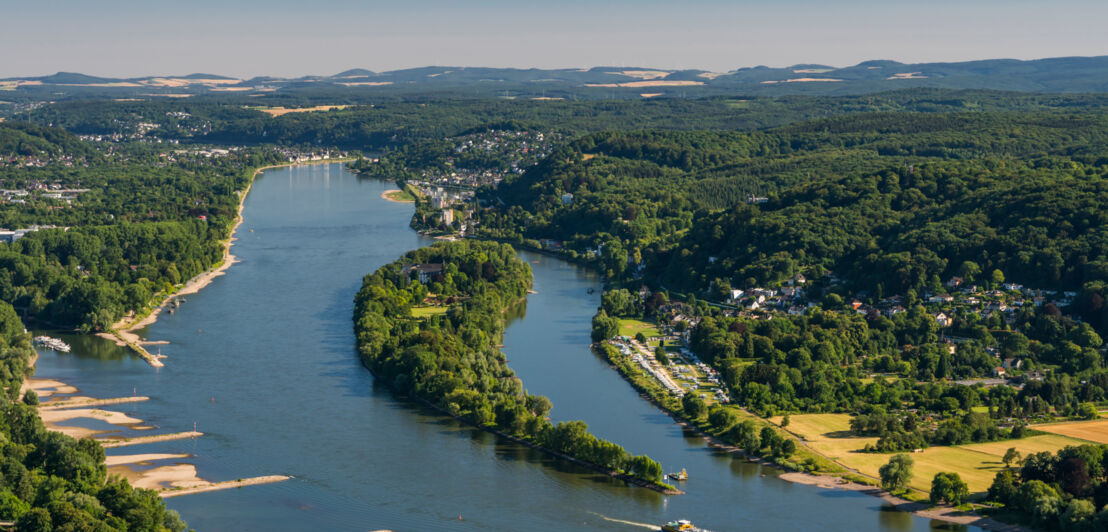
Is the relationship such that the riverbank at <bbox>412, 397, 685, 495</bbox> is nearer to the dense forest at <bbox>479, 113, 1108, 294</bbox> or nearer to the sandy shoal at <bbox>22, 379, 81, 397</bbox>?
the sandy shoal at <bbox>22, 379, 81, 397</bbox>

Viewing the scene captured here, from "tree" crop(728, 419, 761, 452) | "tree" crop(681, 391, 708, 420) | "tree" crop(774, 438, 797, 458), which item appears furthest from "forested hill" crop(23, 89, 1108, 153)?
"tree" crop(774, 438, 797, 458)

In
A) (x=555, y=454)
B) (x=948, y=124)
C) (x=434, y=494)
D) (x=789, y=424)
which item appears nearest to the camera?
(x=434, y=494)

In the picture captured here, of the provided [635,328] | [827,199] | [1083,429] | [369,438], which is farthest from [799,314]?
[369,438]

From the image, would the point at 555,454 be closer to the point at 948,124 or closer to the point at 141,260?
the point at 141,260

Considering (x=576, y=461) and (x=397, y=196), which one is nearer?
(x=576, y=461)

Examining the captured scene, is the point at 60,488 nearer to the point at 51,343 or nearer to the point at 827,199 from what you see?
the point at 51,343

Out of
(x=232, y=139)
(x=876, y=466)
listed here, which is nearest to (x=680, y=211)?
(x=876, y=466)
